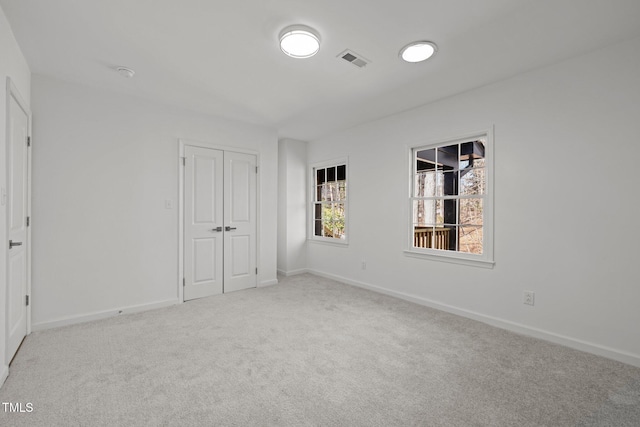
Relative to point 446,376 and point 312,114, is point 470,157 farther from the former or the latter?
point 446,376

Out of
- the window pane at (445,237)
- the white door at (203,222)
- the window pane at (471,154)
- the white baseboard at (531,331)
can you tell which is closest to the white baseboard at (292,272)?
the white door at (203,222)

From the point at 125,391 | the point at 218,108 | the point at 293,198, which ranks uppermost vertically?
the point at 218,108

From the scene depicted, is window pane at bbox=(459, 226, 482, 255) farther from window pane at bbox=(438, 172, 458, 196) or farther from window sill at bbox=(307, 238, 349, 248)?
window sill at bbox=(307, 238, 349, 248)

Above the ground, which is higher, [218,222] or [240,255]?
[218,222]

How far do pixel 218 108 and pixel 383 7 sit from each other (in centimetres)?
250

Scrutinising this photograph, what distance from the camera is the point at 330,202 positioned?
5.14 meters

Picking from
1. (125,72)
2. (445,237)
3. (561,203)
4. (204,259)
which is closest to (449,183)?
(445,237)

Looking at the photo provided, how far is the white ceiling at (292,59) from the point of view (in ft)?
6.44

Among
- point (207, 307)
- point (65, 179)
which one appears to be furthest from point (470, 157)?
point (65, 179)

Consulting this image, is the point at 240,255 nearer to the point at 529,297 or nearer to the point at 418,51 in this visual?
the point at 418,51

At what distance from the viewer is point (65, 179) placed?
3.02m

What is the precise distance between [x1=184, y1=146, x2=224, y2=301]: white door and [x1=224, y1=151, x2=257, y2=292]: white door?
92 millimetres

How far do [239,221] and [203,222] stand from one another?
0.52 m

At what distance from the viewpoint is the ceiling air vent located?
2508 mm
